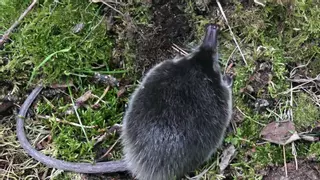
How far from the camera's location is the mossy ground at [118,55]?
3.80 m

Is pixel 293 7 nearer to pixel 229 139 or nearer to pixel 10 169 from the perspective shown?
pixel 229 139

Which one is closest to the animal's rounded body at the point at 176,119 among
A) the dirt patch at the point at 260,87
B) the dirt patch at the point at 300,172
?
the dirt patch at the point at 260,87

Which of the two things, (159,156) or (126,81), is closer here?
(159,156)

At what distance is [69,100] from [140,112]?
0.64 meters

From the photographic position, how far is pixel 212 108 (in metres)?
3.57

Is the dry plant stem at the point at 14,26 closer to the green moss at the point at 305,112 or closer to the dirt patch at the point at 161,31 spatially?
the dirt patch at the point at 161,31

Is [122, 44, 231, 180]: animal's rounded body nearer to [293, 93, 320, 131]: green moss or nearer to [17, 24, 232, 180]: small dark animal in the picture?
[17, 24, 232, 180]: small dark animal

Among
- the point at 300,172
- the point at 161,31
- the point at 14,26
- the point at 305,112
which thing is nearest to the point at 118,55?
the point at 161,31

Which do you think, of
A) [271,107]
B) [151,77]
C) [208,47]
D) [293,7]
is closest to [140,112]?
[151,77]

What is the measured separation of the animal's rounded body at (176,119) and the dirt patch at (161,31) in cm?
28

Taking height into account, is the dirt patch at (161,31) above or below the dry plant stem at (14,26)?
below

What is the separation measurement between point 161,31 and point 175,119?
29.9 inches

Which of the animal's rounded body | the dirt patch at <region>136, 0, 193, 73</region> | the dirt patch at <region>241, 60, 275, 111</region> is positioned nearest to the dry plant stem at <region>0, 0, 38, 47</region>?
the dirt patch at <region>136, 0, 193, 73</region>

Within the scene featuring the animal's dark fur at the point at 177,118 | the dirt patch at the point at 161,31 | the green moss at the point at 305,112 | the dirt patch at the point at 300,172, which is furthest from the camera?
the dirt patch at the point at 161,31
